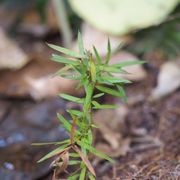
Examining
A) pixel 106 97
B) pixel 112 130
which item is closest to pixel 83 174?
pixel 112 130

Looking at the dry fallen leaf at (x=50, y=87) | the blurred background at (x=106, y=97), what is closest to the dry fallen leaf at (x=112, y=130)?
the blurred background at (x=106, y=97)

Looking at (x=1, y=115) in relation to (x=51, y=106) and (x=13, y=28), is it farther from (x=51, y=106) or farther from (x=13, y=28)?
(x=13, y=28)

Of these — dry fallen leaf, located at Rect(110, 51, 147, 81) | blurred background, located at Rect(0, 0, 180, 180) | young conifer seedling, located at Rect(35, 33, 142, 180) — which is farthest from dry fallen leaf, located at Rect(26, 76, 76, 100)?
young conifer seedling, located at Rect(35, 33, 142, 180)

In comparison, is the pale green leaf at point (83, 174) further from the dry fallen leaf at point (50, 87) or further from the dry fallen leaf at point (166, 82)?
the dry fallen leaf at point (50, 87)

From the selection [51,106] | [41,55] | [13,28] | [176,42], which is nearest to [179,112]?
[176,42]

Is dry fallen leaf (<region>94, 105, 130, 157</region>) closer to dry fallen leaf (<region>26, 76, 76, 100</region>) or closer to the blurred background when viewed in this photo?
the blurred background

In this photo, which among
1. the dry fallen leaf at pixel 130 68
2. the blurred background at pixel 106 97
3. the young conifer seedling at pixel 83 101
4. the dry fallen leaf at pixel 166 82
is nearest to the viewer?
the young conifer seedling at pixel 83 101
